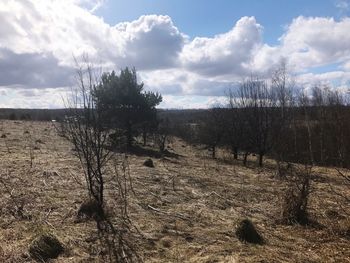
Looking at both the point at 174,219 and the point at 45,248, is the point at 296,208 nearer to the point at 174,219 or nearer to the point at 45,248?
the point at 174,219

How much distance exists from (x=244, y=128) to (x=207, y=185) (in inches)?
615

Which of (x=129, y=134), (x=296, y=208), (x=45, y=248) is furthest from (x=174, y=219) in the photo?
(x=129, y=134)

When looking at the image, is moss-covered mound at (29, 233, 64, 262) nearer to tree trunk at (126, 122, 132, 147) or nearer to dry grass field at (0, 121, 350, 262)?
dry grass field at (0, 121, 350, 262)

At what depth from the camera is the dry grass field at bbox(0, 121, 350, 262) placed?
6.41 m

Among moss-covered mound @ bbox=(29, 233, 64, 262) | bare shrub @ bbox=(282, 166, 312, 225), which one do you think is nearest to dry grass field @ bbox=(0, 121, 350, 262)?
moss-covered mound @ bbox=(29, 233, 64, 262)

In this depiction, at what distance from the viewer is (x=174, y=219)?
8.19 m

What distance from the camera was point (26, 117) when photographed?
51062mm

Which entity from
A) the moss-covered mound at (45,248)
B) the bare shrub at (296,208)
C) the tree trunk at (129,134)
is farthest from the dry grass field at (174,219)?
the tree trunk at (129,134)

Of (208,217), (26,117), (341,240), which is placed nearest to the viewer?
(341,240)

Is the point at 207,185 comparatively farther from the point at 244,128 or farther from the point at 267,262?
the point at 244,128

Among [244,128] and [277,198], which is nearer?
[277,198]

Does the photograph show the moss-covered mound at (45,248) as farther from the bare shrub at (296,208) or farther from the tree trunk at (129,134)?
the tree trunk at (129,134)

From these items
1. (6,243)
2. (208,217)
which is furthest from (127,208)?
(6,243)

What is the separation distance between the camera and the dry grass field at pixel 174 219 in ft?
21.0
